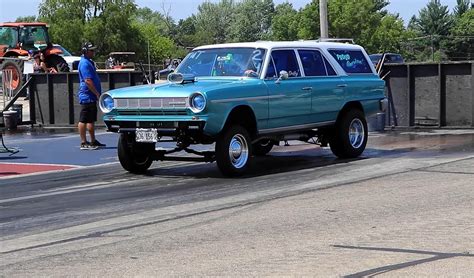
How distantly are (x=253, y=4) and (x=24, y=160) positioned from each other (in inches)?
4107

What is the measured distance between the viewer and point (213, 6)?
4791 inches

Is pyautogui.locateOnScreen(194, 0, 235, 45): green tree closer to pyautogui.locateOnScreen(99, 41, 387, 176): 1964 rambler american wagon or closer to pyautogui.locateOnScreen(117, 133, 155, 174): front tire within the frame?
pyautogui.locateOnScreen(99, 41, 387, 176): 1964 rambler american wagon

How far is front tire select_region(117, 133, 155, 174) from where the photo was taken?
12.0 meters

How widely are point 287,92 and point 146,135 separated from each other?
2.35 metres

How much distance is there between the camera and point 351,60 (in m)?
13.9

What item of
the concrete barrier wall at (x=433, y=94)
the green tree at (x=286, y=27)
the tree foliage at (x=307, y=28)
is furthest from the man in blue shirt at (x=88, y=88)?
the green tree at (x=286, y=27)

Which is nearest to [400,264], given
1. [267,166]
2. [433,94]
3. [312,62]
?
[267,166]

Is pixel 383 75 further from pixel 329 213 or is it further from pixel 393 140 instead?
pixel 329 213

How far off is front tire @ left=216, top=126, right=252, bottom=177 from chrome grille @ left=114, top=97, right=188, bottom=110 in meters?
0.78

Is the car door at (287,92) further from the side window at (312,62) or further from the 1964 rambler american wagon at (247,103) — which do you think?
the side window at (312,62)

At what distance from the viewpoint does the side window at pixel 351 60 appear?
13586 millimetres

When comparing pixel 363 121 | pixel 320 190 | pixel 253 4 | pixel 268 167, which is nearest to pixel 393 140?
pixel 363 121

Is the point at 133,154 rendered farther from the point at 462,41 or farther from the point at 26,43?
the point at 462,41

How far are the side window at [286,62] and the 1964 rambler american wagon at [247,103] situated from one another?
18mm
